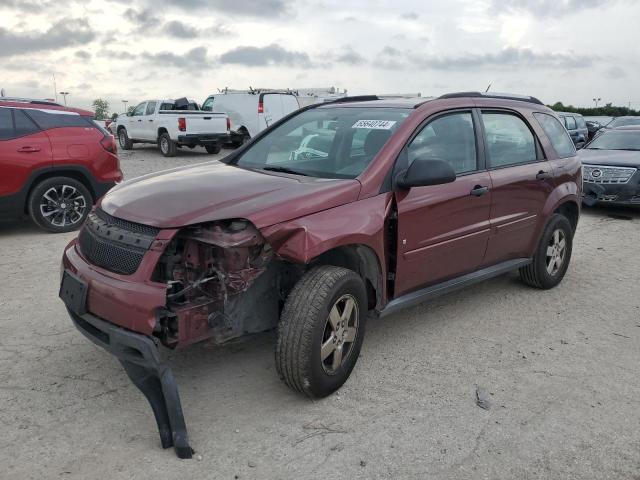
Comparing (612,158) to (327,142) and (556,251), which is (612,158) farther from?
(327,142)

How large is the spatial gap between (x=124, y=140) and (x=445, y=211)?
18.9 metres

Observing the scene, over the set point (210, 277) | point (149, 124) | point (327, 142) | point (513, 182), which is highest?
point (327, 142)

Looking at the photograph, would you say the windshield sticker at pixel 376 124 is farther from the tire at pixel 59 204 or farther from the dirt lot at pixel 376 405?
the tire at pixel 59 204

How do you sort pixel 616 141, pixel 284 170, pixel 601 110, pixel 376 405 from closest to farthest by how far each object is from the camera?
pixel 376 405
pixel 284 170
pixel 616 141
pixel 601 110

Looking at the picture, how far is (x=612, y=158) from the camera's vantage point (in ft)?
33.0

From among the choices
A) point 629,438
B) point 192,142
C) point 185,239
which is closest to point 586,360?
point 629,438

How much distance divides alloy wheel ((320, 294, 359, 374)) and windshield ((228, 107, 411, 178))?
861mm

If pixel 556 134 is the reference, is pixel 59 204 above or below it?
below

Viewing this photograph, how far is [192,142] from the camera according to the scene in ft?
57.7

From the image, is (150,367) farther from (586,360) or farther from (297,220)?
(586,360)

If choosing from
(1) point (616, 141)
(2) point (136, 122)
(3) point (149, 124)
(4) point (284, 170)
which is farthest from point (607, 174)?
(2) point (136, 122)

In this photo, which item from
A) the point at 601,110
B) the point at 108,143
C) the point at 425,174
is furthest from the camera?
the point at 601,110

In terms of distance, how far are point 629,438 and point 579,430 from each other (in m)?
0.25

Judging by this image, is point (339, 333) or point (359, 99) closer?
point (339, 333)
